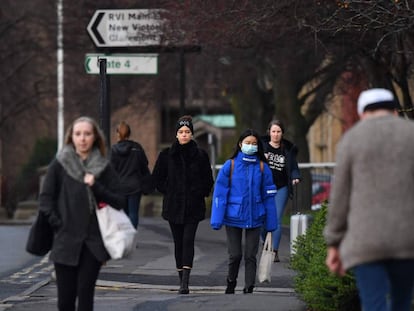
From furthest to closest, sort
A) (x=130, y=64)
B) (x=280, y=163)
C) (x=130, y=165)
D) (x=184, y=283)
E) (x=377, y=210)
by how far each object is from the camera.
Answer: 1. (x=130, y=165)
2. (x=130, y=64)
3. (x=280, y=163)
4. (x=184, y=283)
5. (x=377, y=210)

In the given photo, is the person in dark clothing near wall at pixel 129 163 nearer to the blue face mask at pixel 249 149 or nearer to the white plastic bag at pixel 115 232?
the blue face mask at pixel 249 149

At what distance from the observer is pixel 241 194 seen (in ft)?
42.5

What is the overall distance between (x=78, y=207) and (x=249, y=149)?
447cm

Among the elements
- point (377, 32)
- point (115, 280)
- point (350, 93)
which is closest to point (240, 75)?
point (350, 93)

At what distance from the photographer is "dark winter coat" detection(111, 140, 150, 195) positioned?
1692 centimetres

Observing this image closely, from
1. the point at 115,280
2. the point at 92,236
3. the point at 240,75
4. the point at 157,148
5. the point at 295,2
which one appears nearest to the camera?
the point at 92,236

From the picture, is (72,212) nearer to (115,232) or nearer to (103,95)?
(115,232)

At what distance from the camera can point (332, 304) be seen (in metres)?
10.2

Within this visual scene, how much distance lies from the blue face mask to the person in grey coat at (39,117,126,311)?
4274mm

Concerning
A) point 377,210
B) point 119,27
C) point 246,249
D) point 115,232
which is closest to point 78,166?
point 115,232

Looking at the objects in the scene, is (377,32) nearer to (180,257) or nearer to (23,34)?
(180,257)

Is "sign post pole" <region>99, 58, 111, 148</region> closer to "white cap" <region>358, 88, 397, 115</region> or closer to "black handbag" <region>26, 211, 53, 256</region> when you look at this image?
"black handbag" <region>26, 211, 53, 256</region>

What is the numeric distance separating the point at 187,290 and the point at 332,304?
3.52 metres

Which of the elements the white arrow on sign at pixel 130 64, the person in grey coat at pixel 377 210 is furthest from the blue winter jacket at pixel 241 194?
the person in grey coat at pixel 377 210
